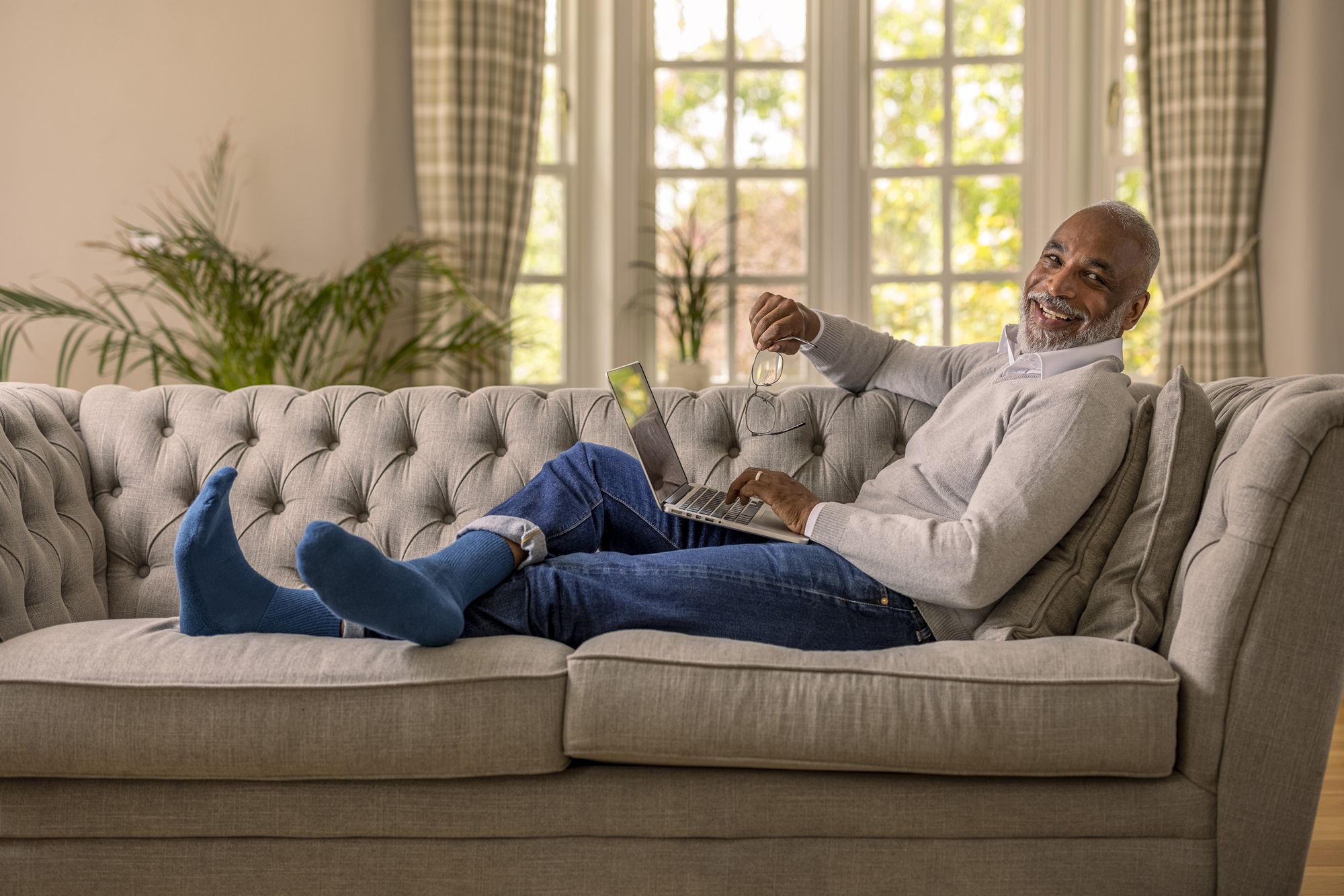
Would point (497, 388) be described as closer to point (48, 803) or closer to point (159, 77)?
point (48, 803)

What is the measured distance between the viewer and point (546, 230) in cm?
375

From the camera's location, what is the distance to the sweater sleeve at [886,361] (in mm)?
1800

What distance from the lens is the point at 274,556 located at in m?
1.71

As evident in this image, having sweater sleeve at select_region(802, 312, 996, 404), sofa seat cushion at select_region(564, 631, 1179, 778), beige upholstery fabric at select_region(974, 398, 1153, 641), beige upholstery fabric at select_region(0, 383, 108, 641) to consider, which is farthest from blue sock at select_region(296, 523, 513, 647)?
sweater sleeve at select_region(802, 312, 996, 404)

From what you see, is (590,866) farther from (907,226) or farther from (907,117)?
(907,117)

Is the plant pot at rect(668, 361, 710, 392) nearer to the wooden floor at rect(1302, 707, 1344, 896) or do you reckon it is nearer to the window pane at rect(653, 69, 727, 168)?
the window pane at rect(653, 69, 727, 168)

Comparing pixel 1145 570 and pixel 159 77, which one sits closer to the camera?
pixel 1145 570

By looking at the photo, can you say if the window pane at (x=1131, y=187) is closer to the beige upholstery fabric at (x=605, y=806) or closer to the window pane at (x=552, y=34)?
the window pane at (x=552, y=34)

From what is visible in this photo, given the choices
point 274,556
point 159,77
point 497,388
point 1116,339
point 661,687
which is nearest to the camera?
point 661,687

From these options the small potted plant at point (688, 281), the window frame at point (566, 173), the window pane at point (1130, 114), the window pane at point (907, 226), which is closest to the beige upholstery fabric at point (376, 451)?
the small potted plant at point (688, 281)

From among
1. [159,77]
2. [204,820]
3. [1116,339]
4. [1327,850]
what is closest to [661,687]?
[204,820]

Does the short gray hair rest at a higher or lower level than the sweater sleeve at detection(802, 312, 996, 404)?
higher

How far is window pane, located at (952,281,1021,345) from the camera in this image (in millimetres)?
3748

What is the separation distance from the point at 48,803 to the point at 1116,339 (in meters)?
1.66
